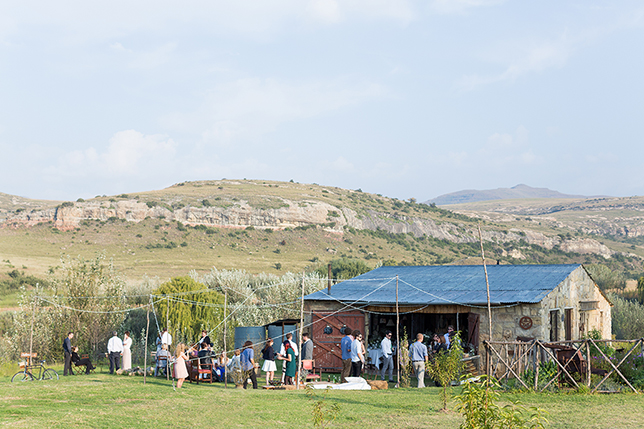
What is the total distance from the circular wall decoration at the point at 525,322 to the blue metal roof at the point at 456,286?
1.96ft

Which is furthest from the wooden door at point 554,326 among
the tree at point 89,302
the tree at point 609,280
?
the tree at point 609,280

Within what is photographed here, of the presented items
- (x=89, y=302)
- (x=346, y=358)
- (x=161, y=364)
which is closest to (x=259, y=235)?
(x=89, y=302)

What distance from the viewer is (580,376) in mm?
15180

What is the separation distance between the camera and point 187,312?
2822 cm

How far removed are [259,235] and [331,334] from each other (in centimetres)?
5125

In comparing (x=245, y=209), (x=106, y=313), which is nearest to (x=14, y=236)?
(x=245, y=209)

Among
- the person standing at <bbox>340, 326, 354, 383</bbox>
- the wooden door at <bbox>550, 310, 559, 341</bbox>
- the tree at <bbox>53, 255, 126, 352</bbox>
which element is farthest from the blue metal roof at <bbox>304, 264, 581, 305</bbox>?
the tree at <bbox>53, 255, 126, 352</bbox>

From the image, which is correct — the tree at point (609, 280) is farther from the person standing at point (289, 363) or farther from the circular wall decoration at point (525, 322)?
the person standing at point (289, 363)

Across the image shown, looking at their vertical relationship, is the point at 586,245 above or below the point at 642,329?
above

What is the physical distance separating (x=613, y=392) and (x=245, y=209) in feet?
218

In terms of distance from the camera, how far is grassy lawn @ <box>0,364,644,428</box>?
1130cm

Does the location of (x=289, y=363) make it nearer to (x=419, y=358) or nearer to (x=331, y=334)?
(x=419, y=358)

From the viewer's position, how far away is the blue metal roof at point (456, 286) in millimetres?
19188

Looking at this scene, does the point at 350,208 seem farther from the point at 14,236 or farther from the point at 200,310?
the point at 200,310
